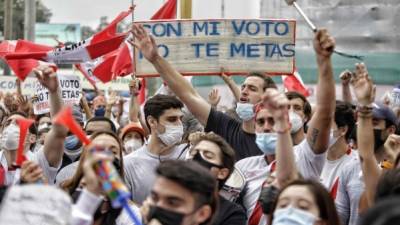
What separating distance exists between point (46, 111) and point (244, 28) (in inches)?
93.7

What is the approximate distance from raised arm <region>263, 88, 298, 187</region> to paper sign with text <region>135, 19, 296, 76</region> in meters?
3.22

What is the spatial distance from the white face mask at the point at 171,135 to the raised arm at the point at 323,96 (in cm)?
150

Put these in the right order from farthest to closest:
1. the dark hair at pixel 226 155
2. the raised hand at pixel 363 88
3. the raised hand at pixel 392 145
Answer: the raised hand at pixel 392 145, the dark hair at pixel 226 155, the raised hand at pixel 363 88

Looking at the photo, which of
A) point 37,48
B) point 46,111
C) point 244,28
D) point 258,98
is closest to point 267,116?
point 258,98

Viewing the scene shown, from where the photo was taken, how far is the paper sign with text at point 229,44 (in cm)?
830

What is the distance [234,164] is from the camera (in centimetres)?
580

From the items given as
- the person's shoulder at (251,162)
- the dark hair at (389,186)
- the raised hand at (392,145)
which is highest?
the raised hand at (392,145)

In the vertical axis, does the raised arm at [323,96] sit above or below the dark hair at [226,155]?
above

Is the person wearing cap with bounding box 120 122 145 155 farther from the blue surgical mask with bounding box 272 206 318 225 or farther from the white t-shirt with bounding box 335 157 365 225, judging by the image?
the blue surgical mask with bounding box 272 206 318 225

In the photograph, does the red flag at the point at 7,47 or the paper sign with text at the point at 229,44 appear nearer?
the paper sign with text at the point at 229,44

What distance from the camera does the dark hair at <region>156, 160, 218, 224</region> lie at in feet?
14.1

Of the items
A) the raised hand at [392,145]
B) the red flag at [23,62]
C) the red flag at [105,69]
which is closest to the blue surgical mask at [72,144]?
the raised hand at [392,145]

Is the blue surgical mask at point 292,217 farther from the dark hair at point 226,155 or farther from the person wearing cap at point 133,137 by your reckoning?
the person wearing cap at point 133,137

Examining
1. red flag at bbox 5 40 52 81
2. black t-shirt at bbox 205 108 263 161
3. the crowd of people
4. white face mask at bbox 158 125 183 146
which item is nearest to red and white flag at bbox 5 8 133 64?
the crowd of people
